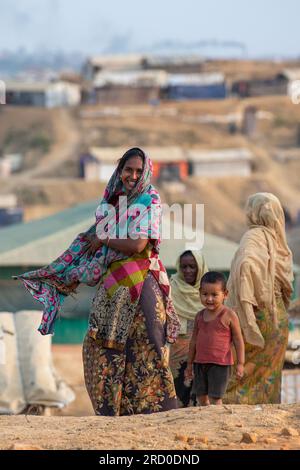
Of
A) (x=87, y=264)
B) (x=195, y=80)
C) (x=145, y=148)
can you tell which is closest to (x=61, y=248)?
(x=87, y=264)

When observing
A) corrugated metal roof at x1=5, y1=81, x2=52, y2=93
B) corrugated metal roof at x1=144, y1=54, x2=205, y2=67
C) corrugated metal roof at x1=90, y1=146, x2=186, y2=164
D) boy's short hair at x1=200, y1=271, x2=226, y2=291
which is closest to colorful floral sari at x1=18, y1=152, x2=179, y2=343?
boy's short hair at x1=200, y1=271, x2=226, y2=291

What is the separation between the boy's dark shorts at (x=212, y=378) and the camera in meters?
5.07

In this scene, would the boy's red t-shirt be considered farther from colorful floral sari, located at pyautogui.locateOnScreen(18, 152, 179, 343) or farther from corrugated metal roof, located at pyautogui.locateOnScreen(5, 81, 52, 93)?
corrugated metal roof, located at pyautogui.locateOnScreen(5, 81, 52, 93)

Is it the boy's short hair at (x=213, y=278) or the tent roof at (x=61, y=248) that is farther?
the tent roof at (x=61, y=248)

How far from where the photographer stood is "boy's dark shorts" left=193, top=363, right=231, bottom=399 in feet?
16.6

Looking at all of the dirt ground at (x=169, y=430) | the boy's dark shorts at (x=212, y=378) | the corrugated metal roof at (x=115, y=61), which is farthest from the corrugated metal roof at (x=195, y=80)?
the dirt ground at (x=169, y=430)

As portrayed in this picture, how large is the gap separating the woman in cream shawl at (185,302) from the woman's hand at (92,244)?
37.1 inches

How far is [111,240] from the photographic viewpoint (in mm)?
4617

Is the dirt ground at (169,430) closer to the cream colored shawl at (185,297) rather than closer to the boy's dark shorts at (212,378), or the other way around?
the boy's dark shorts at (212,378)

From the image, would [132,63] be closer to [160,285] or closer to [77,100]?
[77,100]
